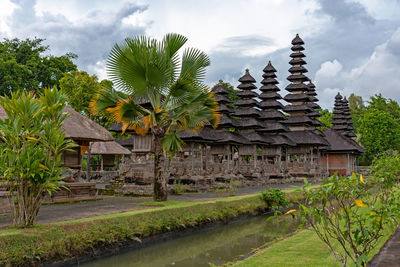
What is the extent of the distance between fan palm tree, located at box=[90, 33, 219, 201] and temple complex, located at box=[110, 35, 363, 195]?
5.42m

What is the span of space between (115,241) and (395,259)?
7224mm

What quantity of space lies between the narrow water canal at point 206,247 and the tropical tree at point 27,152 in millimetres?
2064

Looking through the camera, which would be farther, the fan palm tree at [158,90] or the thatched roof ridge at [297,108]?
the thatched roof ridge at [297,108]

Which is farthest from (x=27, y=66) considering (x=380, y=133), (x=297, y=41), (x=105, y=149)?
(x=380, y=133)

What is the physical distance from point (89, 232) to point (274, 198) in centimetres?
1033

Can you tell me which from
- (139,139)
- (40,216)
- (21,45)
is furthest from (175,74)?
(21,45)

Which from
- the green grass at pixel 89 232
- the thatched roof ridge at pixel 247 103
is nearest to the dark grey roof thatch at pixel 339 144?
the thatched roof ridge at pixel 247 103

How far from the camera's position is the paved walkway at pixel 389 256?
186 inches

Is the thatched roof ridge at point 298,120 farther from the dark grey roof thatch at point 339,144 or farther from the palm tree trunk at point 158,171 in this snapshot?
the palm tree trunk at point 158,171

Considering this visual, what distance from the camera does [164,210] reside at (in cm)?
1228

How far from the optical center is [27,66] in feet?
125

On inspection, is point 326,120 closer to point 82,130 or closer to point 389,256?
point 82,130

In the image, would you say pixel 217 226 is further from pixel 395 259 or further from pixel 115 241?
pixel 395 259

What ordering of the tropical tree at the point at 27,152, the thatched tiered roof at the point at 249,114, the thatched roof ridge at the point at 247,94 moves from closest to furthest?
the tropical tree at the point at 27,152 < the thatched tiered roof at the point at 249,114 < the thatched roof ridge at the point at 247,94
